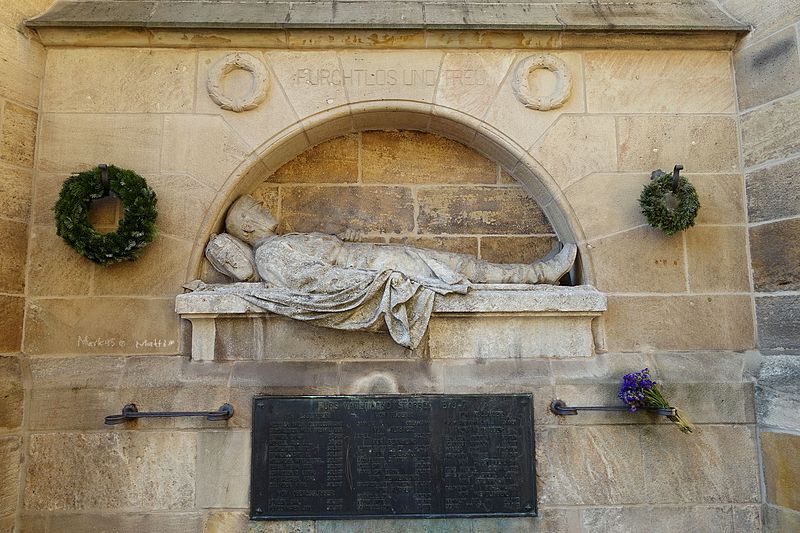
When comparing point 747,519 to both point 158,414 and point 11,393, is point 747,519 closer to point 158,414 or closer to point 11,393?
point 158,414

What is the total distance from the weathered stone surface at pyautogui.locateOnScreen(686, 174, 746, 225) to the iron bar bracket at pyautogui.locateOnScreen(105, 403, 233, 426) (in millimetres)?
3942

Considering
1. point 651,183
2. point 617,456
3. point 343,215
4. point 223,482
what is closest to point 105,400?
Result: point 223,482

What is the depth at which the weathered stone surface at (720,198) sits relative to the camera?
16.7ft

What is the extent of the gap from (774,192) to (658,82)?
4.16 ft

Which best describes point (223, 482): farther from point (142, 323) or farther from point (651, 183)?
point (651, 183)

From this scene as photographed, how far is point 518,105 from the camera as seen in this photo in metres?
5.23

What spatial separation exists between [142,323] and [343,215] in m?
1.83

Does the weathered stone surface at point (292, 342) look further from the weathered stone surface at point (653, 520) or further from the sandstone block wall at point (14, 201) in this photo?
the weathered stone surface at point (653, 520)

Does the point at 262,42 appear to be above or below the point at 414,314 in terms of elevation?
above

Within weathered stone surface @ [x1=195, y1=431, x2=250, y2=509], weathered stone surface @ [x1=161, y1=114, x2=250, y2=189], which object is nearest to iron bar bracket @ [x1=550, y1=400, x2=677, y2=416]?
weathered stone surface @ [x1=195, y1=431, x2=250, y2=509]

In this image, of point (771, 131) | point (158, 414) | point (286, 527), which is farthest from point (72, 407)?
point (771, 131)

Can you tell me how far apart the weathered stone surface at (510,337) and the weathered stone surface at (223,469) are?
1.60 metres

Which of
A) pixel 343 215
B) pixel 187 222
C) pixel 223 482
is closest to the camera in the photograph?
pixel 223 482

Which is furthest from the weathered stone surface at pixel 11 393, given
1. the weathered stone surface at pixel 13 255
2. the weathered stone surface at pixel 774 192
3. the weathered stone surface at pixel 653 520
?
the weathered stone surface at pixel 774 192
